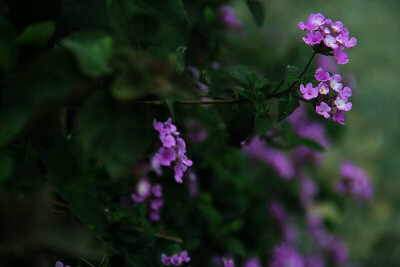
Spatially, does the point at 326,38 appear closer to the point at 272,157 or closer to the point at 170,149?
the point at 170,149

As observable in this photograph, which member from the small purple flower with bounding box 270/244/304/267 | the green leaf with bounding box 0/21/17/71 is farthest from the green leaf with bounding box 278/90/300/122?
the small purple flower with bounding box 270/244/304/267

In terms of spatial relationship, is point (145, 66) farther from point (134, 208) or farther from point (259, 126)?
point (134, 208)

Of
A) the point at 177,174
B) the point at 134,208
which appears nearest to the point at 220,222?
the point at 134,208

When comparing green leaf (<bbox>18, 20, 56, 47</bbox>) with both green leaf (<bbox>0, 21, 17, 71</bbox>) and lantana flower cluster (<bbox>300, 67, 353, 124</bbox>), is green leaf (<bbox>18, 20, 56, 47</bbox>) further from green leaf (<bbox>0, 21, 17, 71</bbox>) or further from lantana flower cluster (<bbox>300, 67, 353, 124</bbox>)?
lantana flower cluster (<bbox>300, 67, 353, 124</bbox>)

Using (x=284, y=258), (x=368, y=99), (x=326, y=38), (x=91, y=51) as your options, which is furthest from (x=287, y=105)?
(x=368, y=99)

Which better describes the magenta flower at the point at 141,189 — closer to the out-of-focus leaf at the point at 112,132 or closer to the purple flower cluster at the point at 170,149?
the purple flower cluster at the point at 170,149
